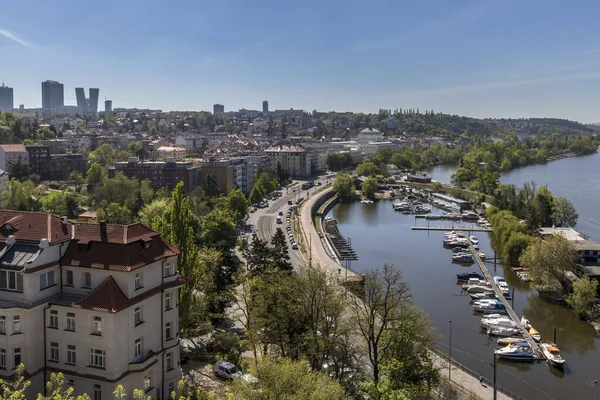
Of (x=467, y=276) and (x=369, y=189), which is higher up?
(x=369, y=189)

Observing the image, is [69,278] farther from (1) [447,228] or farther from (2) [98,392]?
(1) [447,228]

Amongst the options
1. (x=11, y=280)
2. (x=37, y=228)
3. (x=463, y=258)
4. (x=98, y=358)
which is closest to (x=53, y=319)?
(x=11, y=280)

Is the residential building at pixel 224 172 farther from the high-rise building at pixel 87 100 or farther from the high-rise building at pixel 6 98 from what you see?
the high-rise building at pixel 6 98

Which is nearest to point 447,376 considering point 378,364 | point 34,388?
point 378,364

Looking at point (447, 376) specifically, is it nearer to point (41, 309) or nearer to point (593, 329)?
point (593, 329)

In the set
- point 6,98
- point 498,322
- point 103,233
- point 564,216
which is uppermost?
point 6,98

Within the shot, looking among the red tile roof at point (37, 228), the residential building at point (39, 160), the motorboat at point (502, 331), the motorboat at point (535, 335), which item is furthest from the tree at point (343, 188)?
the red tile roof at point (37, 228)

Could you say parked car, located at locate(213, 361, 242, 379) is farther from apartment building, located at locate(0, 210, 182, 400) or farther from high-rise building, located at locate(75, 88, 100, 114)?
high-rise building, located at locate(75, 88, 100, 114)
